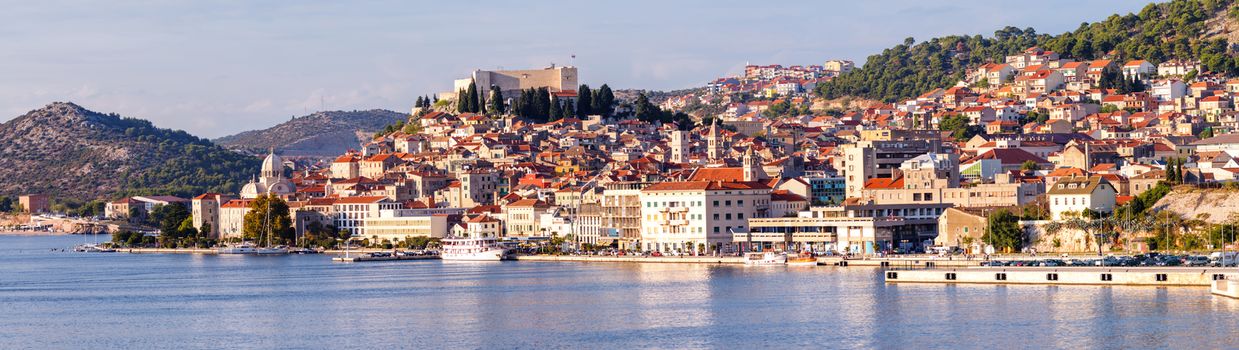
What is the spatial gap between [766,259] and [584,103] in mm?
55321

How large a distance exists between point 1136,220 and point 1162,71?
65.8 meters

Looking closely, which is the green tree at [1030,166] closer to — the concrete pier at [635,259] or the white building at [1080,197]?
the white building at [1080,197]

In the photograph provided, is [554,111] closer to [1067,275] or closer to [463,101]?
[463,101]

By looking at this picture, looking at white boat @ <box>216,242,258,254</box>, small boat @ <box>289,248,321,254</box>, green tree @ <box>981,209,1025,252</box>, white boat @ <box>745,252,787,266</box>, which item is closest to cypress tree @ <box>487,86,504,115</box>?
white boat @ <box>216,242,258,254</box>

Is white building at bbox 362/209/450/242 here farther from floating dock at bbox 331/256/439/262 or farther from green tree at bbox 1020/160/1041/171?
green tree at bbox 1020/160/1041/171

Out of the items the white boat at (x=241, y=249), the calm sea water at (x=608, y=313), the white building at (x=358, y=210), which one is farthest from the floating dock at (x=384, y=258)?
the calm sea water at (x=608, y=313)

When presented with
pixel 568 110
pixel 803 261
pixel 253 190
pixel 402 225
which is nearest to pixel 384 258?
pixel 402 225

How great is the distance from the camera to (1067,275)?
5288 centimetres

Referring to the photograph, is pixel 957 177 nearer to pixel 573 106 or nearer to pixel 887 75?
pixel 573 106

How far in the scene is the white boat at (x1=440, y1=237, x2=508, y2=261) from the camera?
8044 cm

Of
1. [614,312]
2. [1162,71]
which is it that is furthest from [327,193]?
[614,312]

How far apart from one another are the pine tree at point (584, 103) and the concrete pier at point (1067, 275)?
215 ft

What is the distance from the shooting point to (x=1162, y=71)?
12681cm

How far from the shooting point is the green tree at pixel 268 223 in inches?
3866
